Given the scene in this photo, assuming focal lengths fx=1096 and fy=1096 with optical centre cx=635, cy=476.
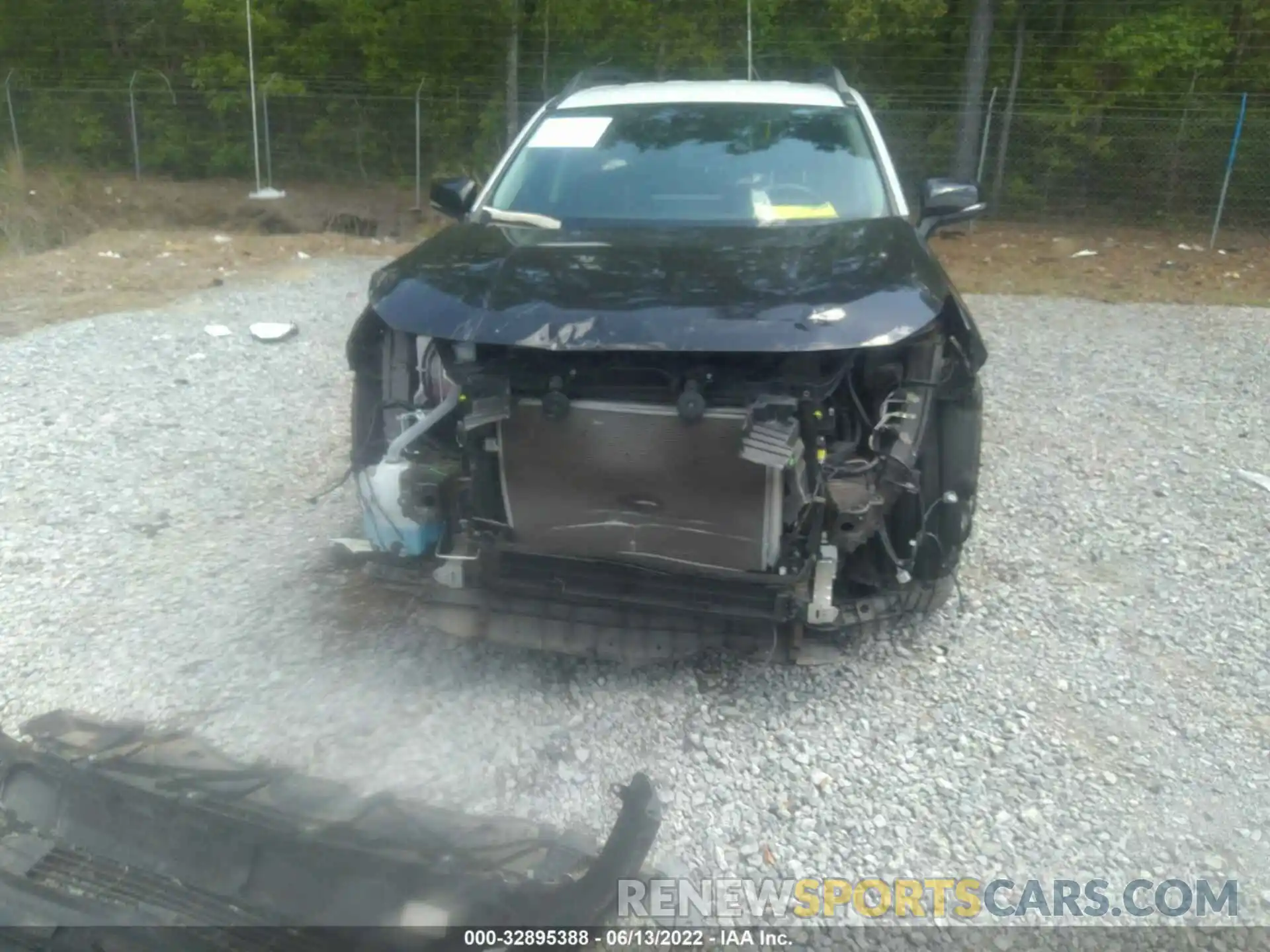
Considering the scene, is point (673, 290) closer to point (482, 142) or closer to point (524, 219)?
point (524, 219)

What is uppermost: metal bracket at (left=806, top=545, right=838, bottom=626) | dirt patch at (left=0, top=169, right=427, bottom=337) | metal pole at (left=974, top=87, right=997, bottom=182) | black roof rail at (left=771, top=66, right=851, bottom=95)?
black roof rail at (left=771, top=66, right=851, bottom=95)

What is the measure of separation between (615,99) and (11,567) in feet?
11.0

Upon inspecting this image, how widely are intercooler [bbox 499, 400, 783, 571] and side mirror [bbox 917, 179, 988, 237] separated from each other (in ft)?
6.42

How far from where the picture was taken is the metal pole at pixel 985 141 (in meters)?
12.5

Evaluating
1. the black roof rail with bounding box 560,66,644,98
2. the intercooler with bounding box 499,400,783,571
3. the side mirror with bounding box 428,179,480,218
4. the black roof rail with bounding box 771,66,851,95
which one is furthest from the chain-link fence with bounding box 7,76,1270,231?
the intercooler with bounding box 499,400,783,571

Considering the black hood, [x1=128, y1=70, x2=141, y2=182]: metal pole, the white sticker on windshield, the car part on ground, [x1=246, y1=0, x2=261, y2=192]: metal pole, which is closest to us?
the car part on ground

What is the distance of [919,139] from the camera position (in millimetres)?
13008

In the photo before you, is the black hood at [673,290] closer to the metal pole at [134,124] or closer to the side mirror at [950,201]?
the side mirror at [950,201]

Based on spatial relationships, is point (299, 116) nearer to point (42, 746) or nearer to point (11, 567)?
point (11, 567)

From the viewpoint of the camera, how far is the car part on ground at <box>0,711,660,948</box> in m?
2.53

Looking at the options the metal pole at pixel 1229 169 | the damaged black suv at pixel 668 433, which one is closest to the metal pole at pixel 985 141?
the metal pole at pixel 1229 169

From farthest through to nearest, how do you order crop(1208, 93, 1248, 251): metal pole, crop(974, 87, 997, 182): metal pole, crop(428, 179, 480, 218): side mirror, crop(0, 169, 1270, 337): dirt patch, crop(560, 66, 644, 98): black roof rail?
crop(974, 87, 997, 182): metal pole → crop(1208, 93, 1248, 251): metal pole → crop(0, 169, 1270, 337): dirt patch → crop(560, 66, 644, 98): black roof rail → crop(428, 179, 480, 218): side mirror

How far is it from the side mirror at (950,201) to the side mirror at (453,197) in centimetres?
198

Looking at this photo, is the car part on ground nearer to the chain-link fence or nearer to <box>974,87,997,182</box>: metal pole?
<box>974,87,997,182</box>: metal pole
